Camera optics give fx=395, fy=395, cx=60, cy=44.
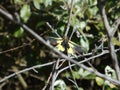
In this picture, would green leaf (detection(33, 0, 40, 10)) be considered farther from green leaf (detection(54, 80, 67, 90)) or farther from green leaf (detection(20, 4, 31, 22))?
green leaf (detection(54, 80, 67, 90))

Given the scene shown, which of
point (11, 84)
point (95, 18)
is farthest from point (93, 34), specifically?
point (11, 84)

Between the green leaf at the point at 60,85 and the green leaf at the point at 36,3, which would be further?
the green leaf at the point at 36,3

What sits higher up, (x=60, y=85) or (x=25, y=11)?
(x=25, y=11)

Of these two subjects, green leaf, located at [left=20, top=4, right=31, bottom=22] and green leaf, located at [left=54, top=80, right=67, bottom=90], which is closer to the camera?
green leaf, located at [left=54, top=80, right=67, bottom=90]

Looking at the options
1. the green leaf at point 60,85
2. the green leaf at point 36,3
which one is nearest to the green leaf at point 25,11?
the green leaf at point 36,3

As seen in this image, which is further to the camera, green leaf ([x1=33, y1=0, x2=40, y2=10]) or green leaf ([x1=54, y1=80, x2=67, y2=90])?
green leaf ([x1=33, y1=0, x2=40, y2=10])

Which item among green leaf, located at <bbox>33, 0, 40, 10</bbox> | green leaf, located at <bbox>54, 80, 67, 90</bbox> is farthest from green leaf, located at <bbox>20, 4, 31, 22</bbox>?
green leaf, located at <bbox>54, 80, 67, 90</bbox>

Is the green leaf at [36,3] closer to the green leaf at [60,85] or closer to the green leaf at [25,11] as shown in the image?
the green leaf at [25,11]

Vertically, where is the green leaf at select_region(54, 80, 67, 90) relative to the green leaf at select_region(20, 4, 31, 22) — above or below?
below

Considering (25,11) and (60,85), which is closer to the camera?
(60,85)

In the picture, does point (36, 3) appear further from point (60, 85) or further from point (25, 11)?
point (60, 85)

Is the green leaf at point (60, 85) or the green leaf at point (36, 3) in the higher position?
the green leaf at point (36, 3)

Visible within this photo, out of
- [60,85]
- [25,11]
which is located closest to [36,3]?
[25,11]

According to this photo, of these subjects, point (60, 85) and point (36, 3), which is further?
point (36, 3)
